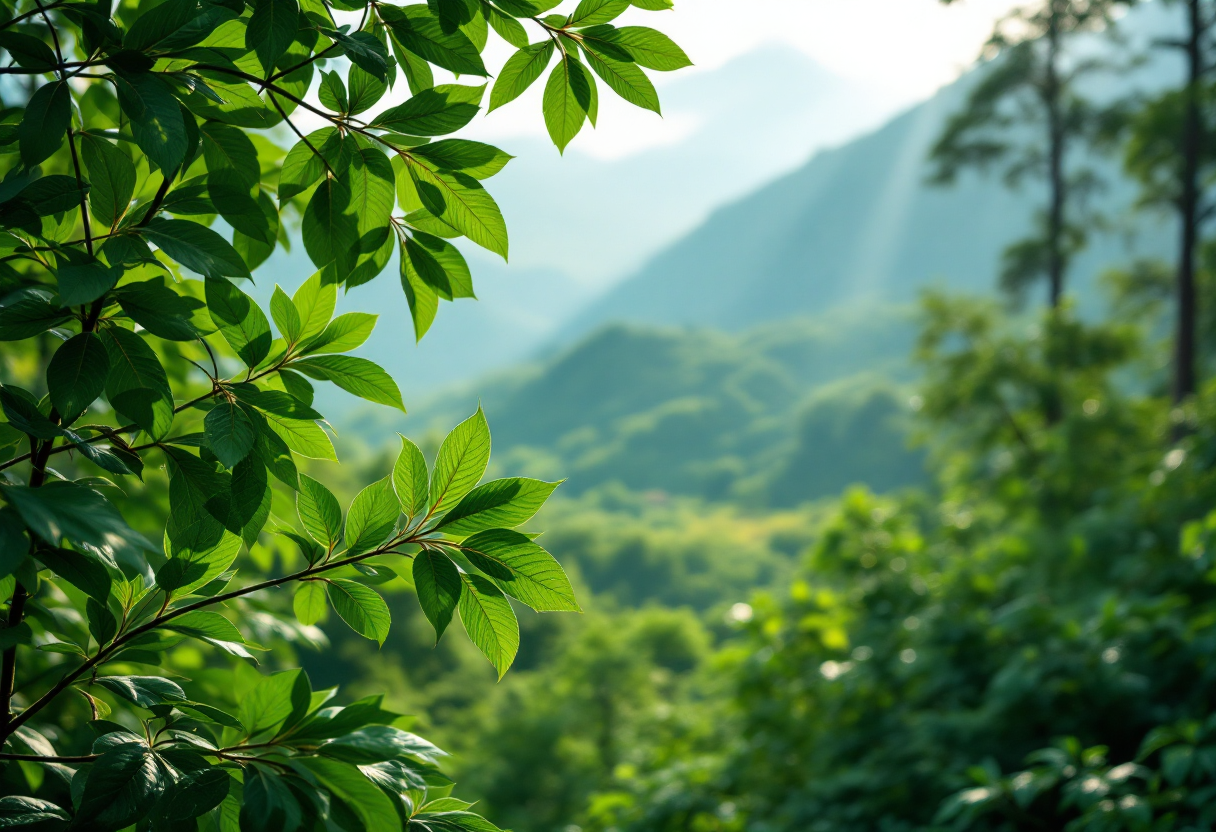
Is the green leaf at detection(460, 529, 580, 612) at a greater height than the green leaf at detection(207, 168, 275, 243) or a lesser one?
lesser

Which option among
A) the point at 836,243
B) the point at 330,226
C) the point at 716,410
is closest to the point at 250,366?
the point at 330,226

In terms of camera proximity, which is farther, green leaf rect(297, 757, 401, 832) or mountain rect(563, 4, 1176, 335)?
mountain rect(563, 4, 1176, 335)

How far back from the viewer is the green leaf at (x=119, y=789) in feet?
1.68

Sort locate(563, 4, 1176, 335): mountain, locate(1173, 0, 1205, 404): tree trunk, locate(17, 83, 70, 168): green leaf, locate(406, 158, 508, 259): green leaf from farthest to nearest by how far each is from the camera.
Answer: locate(563, 4, 1176, 335): mountain → locate(1173, 0, 1205, 404): tree trunk → locate(406, 158, 508, 259): green leaf → locate(17, 83, 70, 168): green leaf

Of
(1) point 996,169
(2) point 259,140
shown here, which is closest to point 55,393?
(2) point 259,140

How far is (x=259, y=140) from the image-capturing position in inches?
36.8

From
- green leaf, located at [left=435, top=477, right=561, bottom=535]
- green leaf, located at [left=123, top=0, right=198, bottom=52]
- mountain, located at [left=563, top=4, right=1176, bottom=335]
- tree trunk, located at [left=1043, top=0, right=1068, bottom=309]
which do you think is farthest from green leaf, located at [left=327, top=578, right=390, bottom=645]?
mountain, located at [left=563, top=4, right=1176, bottom=335]

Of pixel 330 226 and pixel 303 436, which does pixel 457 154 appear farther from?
pixel 303 436

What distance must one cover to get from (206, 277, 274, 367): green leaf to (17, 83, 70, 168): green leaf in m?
0.13

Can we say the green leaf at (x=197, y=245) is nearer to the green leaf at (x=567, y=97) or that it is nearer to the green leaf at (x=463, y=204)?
the green leaf at (x=463, y=204)

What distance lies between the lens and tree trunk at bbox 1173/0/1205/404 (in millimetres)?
7242

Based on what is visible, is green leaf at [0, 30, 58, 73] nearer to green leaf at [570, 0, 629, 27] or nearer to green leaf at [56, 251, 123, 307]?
green leaf at [56, 251, 123, 307]

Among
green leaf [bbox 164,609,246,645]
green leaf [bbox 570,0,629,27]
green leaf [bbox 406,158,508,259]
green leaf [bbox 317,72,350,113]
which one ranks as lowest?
green leaf [bbox 164,609,246,645]

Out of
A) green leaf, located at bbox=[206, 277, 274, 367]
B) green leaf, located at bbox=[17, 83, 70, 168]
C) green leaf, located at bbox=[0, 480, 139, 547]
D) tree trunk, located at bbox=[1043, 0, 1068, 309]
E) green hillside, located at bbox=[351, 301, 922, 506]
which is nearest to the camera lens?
green leaf, located at bbox=[0, 480, 139, 547]
